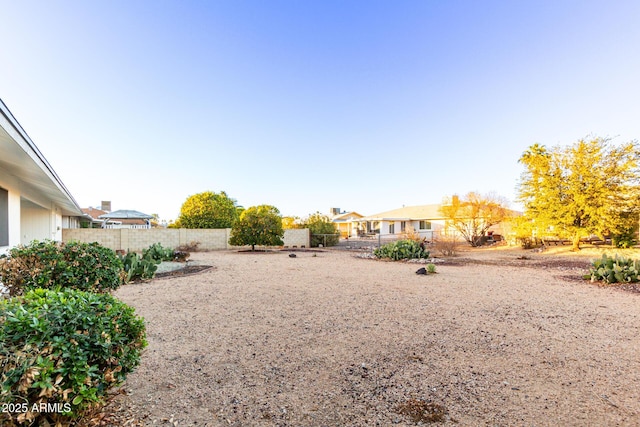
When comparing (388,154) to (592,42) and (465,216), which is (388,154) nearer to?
(465,216)

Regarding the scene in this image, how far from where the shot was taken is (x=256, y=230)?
65.4 ft

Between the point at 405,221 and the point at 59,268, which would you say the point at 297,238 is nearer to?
the point at 405,221

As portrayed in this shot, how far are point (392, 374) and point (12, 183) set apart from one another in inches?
365

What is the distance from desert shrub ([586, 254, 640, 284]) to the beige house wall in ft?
57.4

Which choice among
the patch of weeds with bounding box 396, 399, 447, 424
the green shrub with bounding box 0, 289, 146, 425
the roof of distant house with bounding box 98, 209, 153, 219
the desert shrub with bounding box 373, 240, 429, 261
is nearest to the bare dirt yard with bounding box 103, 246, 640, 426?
the patch of weeds with bounding box 396, 399, 447, 424

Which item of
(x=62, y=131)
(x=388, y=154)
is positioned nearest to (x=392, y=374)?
(x=62, y=131)

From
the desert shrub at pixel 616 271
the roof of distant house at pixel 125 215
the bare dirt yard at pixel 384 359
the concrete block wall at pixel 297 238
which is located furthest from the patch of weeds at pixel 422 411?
the roof of distant house at pixel 125 215

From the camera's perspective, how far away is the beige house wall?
2012 centimetres

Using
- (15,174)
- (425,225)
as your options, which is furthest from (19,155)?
(425,225)

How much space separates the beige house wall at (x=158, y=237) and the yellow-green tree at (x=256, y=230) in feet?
10.5

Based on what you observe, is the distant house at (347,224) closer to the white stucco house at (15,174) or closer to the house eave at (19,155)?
the white stucco house at (15,174)

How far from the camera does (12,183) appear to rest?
756 cm

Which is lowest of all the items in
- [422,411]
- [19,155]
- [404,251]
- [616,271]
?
[422,411]

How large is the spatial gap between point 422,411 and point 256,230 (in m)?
17.9
